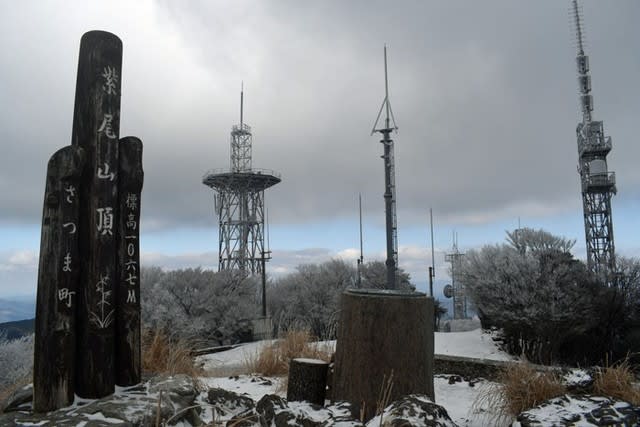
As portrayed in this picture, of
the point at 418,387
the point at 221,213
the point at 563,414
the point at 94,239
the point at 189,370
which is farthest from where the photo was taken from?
the point at 221,213

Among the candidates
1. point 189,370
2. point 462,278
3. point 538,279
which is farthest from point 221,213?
point 189,370

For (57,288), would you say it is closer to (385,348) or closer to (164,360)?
(164,360)

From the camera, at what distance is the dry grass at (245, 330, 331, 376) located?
679 cm

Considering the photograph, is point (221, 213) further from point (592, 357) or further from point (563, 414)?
point (563, 414)

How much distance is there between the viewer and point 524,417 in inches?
138

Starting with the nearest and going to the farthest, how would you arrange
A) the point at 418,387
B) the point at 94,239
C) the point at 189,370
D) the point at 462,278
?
1. the point at 418,387
2. the point at 94,239
3. the point at 189,370
4. the point at 462,278

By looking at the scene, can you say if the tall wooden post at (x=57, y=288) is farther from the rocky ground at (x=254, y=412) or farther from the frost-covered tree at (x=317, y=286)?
the frost-covered tree at (x=317, y=286)

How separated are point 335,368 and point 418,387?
78 centimetres

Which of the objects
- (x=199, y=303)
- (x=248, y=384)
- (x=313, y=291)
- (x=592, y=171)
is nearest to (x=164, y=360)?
(x=248, y=384)

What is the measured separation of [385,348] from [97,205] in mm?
2929

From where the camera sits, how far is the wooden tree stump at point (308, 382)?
444 centimetres

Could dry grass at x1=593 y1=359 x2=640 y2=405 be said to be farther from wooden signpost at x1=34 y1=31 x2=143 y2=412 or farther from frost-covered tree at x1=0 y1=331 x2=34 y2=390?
frost-covered tree at x1=0 y1=331 x2=34 y2=390

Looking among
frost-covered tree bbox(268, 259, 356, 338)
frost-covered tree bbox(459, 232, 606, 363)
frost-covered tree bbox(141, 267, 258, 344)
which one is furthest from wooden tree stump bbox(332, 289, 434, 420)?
frost-covered tree bbox(268, 259, 356, 338)

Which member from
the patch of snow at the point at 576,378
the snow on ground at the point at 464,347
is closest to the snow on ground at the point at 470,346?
the snow on ground at the point at 464,347
